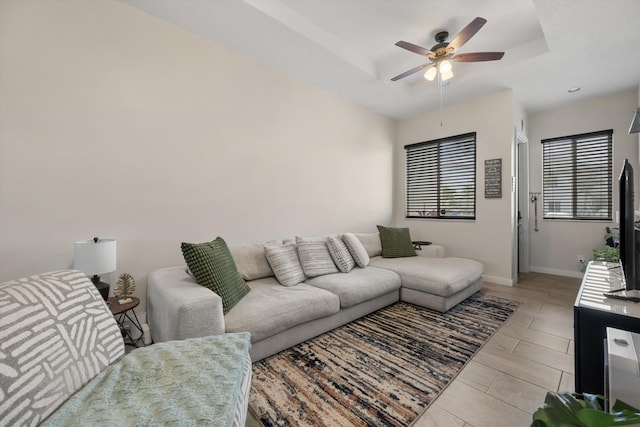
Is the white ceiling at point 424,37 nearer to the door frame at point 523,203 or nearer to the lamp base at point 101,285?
the door frame at point 523,203

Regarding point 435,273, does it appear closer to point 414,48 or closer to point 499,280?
point 499,280

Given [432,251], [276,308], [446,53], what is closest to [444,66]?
[446,53]

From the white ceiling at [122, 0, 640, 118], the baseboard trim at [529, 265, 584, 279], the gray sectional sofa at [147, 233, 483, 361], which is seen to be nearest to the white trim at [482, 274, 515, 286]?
the gray sectional sofa at [147, 233, 483, 361]

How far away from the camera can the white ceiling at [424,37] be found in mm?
2279

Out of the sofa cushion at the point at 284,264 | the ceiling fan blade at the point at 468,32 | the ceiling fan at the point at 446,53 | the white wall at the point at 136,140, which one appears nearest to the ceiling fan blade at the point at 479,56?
the ceiling fan at the point at 446,53

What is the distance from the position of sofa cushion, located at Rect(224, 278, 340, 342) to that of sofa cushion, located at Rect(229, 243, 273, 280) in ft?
0.38

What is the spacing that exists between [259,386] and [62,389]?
1.01 m

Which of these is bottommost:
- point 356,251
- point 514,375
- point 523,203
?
point 514,375

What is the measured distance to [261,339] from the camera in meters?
1.91

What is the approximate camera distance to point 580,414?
710 mm

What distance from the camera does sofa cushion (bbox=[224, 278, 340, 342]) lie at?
183 centimetres

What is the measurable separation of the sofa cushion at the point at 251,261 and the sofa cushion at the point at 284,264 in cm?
8

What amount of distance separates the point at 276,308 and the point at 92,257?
127cm

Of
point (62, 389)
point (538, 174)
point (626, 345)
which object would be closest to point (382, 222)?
point (538, 174)
